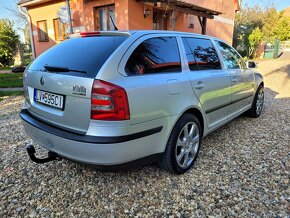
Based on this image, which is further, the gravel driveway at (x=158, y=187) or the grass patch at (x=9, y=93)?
the grass patch at (x=9, y=93)

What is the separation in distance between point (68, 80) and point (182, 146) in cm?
149

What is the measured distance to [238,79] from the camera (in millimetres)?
4074

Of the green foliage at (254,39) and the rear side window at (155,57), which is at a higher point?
the green foliage at (254,39)

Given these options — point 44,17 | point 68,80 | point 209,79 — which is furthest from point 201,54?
point 44,17

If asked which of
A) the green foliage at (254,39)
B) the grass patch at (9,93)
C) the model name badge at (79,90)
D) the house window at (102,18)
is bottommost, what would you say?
the grass patch at (9,93)

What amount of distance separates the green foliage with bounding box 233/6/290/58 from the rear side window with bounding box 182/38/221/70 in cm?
2178

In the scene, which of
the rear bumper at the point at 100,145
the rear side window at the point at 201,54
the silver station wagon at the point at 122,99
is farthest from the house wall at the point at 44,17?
the rear bumper at the point at 100,145

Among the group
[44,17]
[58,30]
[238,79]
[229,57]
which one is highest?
[44,17]

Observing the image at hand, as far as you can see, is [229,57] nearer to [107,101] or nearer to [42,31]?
[107,101]

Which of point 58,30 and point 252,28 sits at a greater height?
point 252,28

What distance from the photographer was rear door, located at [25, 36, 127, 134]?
2223 millimetres

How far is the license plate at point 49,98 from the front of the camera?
93.9 inches

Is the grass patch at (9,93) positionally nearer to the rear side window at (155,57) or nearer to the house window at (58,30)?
the rear side window at (155,57)

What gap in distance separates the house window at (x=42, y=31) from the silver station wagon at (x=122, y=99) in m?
13.0
